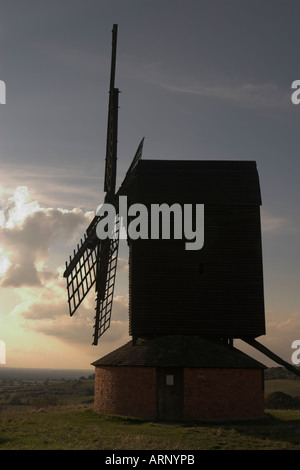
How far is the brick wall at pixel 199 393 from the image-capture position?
23.5 metres

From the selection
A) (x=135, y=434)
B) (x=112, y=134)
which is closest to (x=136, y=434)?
(x=135, y=434)

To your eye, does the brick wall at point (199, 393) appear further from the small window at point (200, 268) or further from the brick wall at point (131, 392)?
the small window at point (200, 268)

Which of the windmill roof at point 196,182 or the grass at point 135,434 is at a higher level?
the windmill roof at point 196,182

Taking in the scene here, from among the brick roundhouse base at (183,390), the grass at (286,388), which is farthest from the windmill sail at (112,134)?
the grass at (286,388)

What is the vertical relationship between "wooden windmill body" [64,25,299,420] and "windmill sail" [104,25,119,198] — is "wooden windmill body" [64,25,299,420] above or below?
below

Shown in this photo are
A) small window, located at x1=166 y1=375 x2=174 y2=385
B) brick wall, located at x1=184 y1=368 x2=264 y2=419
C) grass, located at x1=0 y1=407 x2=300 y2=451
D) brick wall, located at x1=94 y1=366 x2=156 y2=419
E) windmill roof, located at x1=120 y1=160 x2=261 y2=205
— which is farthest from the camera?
windmill roof, located at x1=120 y1=160 x2=261 y2=205

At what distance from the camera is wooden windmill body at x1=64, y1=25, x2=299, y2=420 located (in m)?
23.8

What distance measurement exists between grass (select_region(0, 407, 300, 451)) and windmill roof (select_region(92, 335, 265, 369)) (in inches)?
98.4

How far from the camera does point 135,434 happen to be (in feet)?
62.8

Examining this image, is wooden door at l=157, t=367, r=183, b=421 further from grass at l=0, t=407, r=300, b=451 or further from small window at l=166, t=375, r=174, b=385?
grass at l=0, t=407, r=300, b=451

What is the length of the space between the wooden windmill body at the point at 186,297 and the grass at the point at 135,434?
1.32m

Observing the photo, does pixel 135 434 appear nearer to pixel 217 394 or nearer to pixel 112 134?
pixel 217 394

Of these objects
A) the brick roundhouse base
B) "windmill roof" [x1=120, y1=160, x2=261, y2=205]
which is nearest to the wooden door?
the brick roundhouse base
